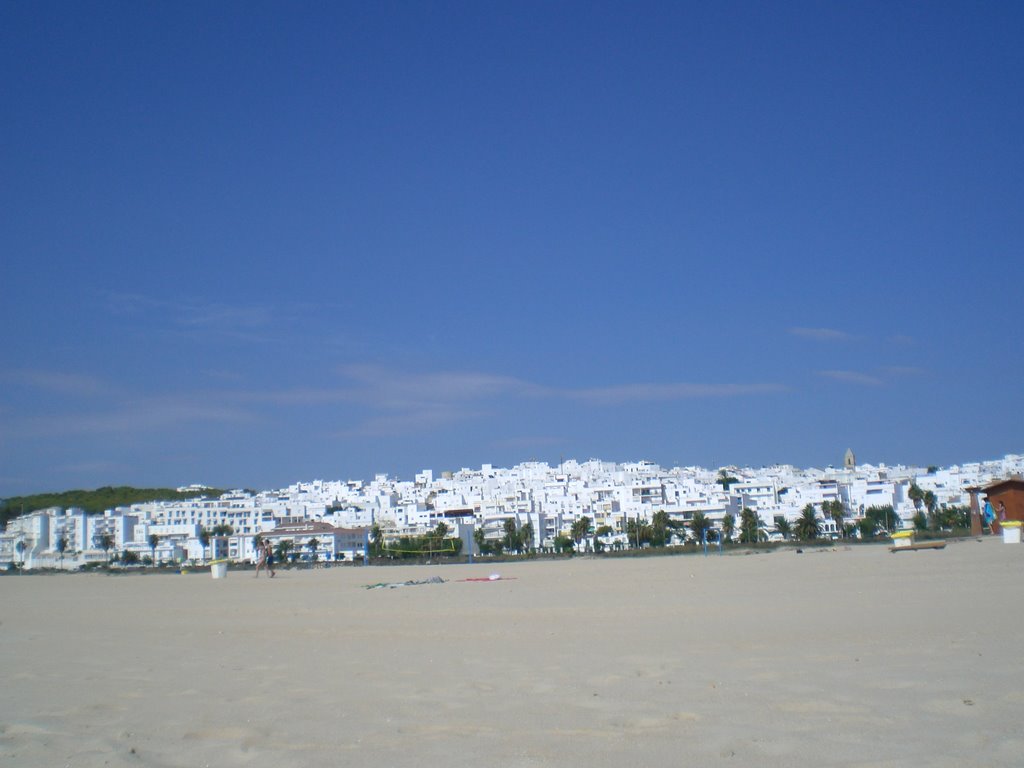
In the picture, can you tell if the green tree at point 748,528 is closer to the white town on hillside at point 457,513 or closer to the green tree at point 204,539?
the white town on hillside at point 457,513

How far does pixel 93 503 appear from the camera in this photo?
132000 millimetres

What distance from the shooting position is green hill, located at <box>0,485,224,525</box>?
126m

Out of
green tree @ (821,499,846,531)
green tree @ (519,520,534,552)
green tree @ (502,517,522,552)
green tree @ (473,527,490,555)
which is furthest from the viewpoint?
green tree @ (519,520,534,552)

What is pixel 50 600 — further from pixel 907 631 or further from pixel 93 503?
pixel 93 503

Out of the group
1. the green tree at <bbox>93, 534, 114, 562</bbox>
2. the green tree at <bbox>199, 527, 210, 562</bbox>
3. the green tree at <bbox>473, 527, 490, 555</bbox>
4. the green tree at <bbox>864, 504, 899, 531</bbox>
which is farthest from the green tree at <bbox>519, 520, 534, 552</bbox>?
the green tree at <bbox>93, 534, 114, 562</bbox>

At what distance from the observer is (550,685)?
6.08 m

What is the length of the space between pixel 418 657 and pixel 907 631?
418cm

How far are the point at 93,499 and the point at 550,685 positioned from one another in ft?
479

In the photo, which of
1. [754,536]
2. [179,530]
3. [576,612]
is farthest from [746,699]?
[179,530]

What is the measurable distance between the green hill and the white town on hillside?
11.7 m

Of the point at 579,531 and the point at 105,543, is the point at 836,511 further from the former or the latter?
the point at 105,543

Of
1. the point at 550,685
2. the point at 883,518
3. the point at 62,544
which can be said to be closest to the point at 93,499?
the point at 62,544

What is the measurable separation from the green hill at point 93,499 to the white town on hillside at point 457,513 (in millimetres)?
11738

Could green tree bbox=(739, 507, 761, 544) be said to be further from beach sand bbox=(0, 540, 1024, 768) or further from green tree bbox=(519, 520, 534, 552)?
beach sand bbox=(0, 540, 1024, 768)
